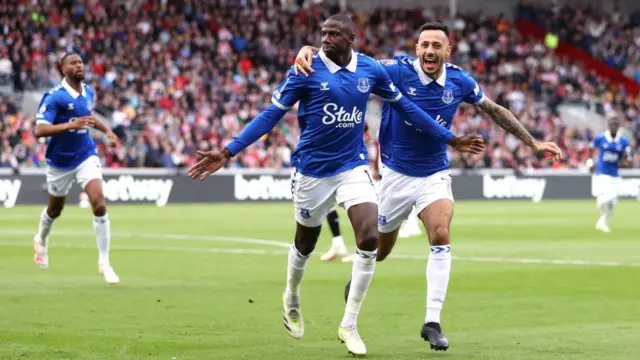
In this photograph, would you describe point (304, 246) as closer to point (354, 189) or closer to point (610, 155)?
point (354, 189)

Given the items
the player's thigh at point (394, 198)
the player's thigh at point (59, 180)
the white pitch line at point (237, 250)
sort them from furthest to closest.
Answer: the white pitch line at point (237, 250)
the player's thigh at point (59, 180)
the player's thigh at point (394, 198)

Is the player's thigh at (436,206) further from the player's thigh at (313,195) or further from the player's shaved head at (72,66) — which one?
the player's shaved head at (72,66)


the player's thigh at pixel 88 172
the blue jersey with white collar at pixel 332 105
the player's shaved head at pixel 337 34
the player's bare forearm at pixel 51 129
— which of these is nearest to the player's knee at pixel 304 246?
the blue jersey with white collar at pixel 332 105

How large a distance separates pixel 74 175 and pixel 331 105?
6787mm

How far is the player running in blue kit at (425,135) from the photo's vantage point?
34.1 ft

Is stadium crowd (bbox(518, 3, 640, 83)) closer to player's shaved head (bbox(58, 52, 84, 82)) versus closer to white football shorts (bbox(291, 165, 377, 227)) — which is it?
player's shaved head (bbox(58, 52, 84, 82))

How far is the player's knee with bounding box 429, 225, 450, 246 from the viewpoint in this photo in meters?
9.91

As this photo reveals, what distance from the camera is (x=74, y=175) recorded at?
1556 centimetres

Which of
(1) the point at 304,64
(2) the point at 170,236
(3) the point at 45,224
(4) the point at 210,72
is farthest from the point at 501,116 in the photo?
(4) the point at 210,72

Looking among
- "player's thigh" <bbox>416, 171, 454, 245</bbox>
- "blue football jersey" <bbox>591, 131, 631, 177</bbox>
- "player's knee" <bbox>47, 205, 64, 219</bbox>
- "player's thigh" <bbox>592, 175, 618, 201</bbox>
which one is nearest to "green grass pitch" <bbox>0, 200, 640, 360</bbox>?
"player's knee" <bbox>47, 205, 64, 219</bbox>

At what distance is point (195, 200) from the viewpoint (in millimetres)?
39031

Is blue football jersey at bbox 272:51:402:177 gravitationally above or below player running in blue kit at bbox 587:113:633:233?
above

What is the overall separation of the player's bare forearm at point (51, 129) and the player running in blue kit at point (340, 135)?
5.45m

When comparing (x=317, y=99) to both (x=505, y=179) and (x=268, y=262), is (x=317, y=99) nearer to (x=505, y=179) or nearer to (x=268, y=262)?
(x=268, y=262)
